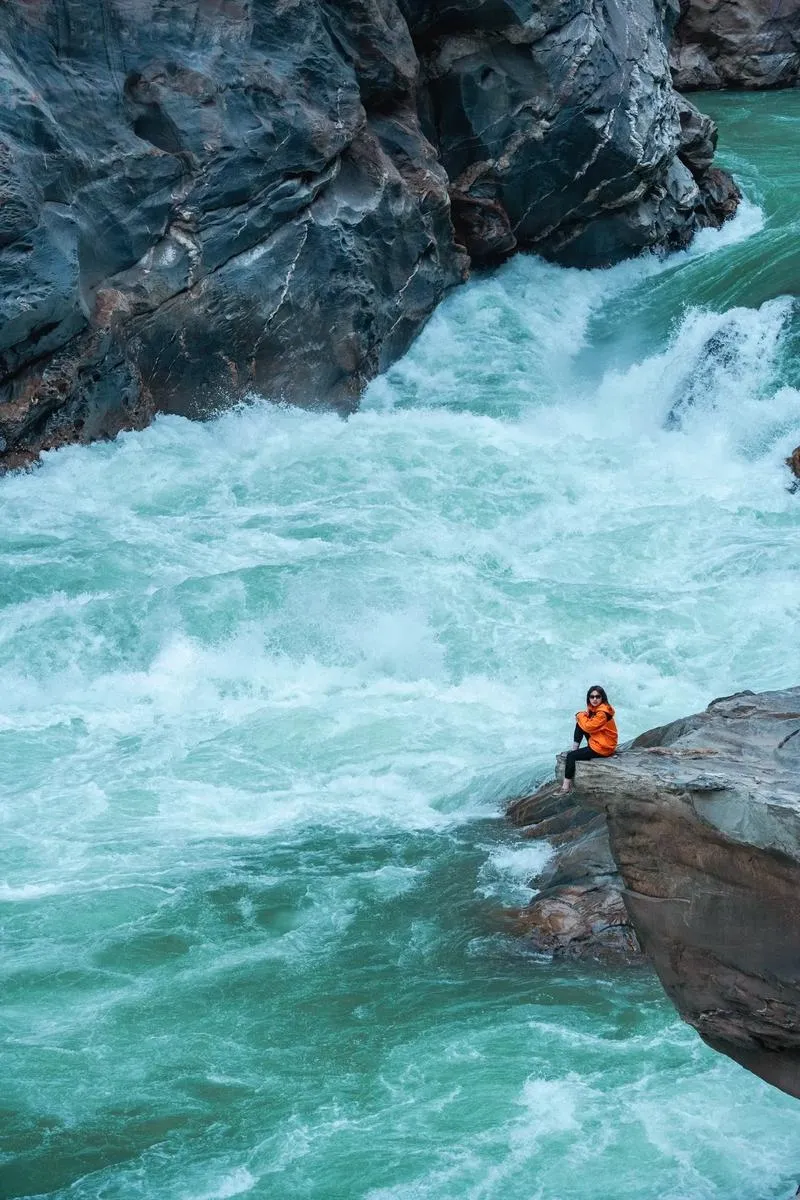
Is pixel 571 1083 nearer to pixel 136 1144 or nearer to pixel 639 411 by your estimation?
pixel 136 1144

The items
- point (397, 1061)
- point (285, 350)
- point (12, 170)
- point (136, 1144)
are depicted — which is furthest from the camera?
point (285, 350)

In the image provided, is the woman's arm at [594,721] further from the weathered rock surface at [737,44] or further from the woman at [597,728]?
the weathered rock surface at [737,44]

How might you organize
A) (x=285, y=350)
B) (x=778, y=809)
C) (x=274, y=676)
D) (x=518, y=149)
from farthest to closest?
(x=518, y=149) < (x=285, y=350) < (x=274, y=676) < (x=778, y=809)

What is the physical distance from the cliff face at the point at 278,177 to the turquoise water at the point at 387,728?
0.64m

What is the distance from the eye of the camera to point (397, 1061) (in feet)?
24.5

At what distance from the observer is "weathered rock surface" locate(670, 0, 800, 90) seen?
27672mm

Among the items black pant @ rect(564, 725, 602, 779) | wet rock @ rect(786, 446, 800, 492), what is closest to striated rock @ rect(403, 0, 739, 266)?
wet rock @ rect(786, 446, 800, 492)

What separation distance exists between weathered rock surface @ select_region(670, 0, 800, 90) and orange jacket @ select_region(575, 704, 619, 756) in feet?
76.1

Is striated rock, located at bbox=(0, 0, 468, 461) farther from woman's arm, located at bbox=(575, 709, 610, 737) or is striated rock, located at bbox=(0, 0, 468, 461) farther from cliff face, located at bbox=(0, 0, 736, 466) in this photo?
woman's arm, located at bbox=(575, 709, 610, 737)

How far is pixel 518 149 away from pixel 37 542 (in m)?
8.20

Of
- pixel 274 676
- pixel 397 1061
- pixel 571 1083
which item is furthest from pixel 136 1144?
pixel 274 676

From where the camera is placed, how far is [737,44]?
27.8 m

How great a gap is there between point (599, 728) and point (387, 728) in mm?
4261

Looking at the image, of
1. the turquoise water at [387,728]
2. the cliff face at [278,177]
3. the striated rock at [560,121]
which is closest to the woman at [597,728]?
the turquoise water at [387,728]
